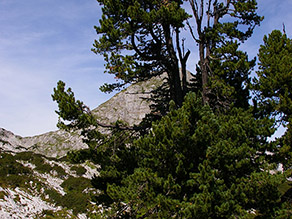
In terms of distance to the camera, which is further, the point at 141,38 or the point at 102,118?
the point at 102,118

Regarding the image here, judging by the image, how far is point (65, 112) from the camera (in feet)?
29.8

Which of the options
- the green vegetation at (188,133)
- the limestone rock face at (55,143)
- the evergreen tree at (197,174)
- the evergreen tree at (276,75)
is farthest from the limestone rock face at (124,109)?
the evergreen tree at (197,174)

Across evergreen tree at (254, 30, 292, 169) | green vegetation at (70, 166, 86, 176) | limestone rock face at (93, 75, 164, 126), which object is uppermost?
limestone rock face at (93, 75, 164, 126)

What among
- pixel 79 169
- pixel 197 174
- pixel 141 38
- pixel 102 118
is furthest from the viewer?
pixel 102 118

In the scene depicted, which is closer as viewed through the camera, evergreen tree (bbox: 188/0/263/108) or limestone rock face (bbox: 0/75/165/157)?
evergreen tree (bbox: 188/0/263/108)

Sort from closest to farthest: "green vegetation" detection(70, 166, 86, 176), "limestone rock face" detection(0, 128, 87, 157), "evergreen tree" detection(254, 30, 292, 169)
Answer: "evergreen tree" detection(254, 30, 292, 169) → "green vegetation" detection(70, 166, 86, 176) → "limestone rock face" detection(0, 128, 87, 157)

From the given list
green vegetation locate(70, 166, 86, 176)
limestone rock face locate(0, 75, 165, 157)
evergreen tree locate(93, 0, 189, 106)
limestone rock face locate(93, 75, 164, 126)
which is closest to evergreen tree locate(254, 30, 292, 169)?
evergreen tree locate(93, 0, 189, 106)

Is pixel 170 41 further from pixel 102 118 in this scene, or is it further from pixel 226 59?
pixel 102 118

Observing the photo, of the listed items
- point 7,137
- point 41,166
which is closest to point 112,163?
point 41,166

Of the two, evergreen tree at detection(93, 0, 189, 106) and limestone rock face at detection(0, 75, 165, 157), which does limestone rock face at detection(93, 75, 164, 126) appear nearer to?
limestone rock face at detection(0, 75, 165, 157)

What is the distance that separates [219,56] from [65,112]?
666 centimetres

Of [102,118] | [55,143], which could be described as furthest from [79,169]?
[55,143]

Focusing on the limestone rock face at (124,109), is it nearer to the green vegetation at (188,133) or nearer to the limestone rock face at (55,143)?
the limestone rock face at (55,143)

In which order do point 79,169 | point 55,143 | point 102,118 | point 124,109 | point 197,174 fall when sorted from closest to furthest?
1. point 197,174
2. point 79,169
3. point 102,118
4. point 55,143
5. point 124,109
